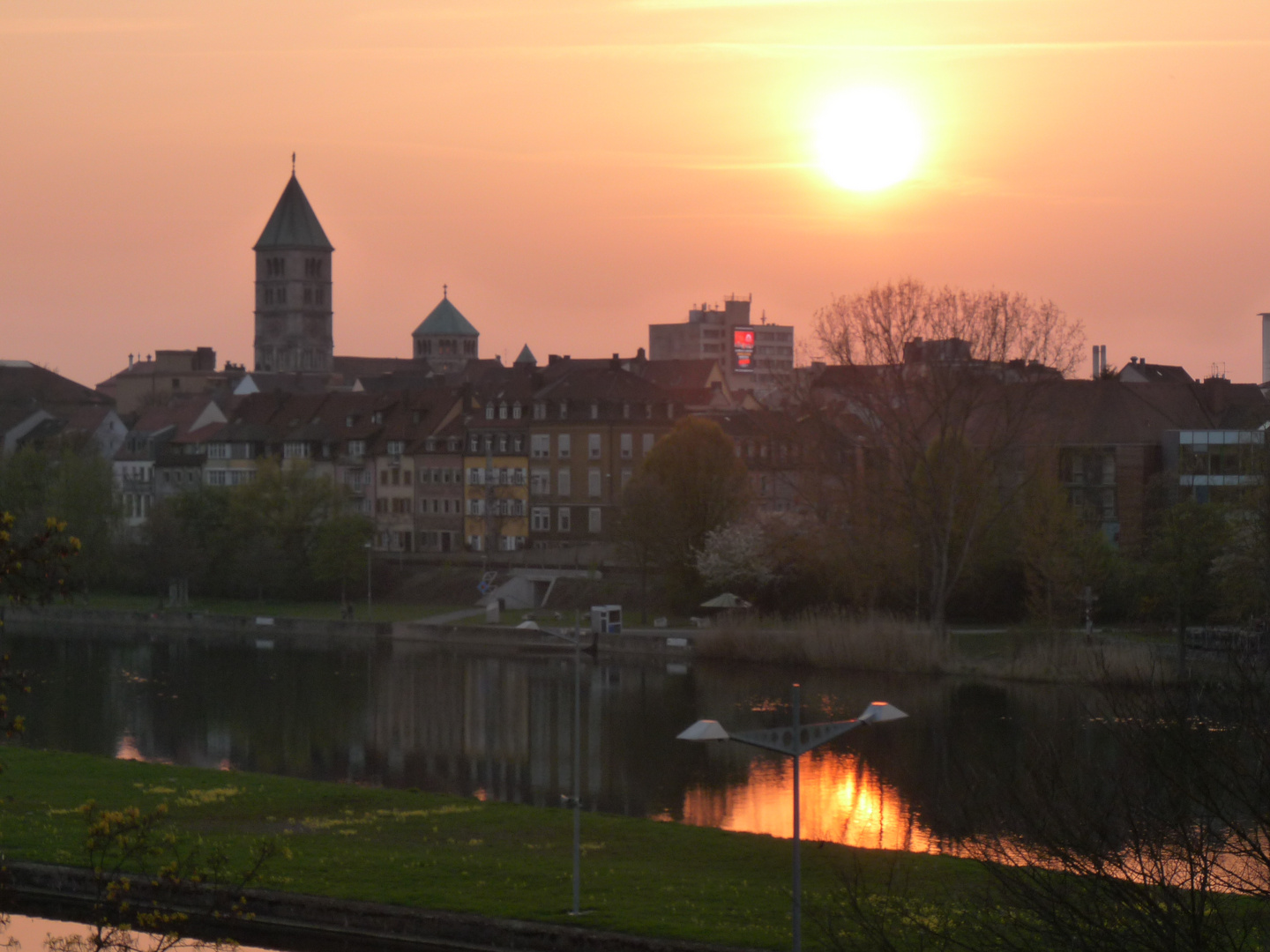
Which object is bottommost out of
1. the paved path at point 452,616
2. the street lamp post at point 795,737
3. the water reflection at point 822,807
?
the water reflection at point 822,807

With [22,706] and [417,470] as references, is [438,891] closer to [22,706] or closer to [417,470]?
[22,706]

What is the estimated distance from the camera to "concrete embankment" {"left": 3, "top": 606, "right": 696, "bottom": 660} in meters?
69.4

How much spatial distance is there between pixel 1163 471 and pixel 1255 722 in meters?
67.9

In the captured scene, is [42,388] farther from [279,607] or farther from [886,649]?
[886,649]

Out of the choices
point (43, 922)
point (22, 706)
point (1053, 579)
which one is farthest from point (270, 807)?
point (1053, 579)

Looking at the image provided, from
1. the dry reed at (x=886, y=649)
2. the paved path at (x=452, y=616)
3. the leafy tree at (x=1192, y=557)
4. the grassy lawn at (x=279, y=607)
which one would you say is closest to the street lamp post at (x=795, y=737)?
the dry reed at (x=886, y=649)

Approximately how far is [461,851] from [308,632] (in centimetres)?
5380

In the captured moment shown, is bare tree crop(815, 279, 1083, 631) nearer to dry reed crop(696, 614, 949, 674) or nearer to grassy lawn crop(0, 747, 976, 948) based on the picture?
dry reed crop(696, 614, 949, 674)

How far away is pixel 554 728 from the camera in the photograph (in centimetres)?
5078

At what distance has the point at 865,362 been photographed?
2623 inches

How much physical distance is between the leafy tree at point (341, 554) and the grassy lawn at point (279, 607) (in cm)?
142

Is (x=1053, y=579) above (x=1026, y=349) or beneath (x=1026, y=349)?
beneath

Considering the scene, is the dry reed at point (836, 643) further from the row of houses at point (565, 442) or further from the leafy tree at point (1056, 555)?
the row of houses at point (565, 442)

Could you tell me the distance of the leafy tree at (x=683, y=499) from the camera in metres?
78.2
